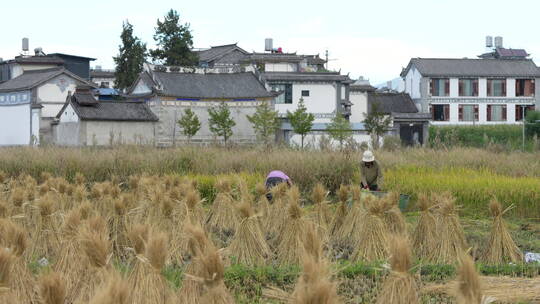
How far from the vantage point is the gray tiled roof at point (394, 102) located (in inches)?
1614

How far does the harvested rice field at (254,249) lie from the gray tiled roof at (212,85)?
21.1 metres

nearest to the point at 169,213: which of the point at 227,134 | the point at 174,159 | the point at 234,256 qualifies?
the point at 234,256

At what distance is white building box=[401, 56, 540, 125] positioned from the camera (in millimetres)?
41062

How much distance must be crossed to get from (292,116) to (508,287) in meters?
27.0

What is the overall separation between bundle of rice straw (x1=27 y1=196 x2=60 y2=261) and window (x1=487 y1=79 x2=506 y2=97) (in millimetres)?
35609

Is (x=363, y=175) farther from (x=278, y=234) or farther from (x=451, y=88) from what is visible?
(x=451, y=88)

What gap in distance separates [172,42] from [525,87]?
60.9ft

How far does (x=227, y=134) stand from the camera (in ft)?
109

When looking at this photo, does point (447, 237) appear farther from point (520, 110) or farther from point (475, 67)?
point (520, 110)

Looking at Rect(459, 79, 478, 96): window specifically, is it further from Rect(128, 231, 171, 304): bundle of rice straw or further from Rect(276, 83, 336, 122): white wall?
Rect(128, 231, 171, 304): bundle of rice straw

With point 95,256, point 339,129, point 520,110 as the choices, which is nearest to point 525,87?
point 520,110

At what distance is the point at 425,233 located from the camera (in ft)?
28.4

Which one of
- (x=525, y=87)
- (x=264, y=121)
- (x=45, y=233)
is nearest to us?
(x=45, y=233)

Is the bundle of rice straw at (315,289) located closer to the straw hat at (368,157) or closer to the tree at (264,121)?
the straw hat at (368,157)
